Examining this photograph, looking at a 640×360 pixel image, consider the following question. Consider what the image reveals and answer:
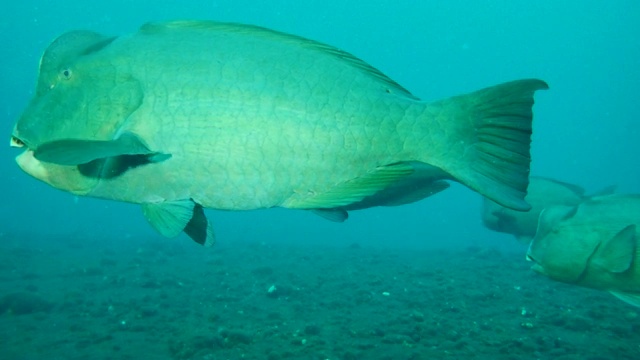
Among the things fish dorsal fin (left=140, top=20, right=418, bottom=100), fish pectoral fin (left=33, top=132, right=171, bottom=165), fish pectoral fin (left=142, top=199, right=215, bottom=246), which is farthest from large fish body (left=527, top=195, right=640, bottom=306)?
fish pectoral fin (left=33, top=132, right=171, bottom=165)

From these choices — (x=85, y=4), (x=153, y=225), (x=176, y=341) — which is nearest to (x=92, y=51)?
(x=153, y=225)

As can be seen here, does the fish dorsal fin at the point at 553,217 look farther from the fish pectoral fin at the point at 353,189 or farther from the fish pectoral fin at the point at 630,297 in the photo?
the fish pectoral fin at the point at 353,189

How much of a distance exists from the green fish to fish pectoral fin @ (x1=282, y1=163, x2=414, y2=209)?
4696mm

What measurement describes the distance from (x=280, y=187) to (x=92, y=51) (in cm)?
115

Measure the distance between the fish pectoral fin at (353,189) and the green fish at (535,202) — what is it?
4.70 m

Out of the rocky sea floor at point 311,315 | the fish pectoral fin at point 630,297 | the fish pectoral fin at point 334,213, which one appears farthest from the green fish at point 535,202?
the fish pectoral fin at point 334,213

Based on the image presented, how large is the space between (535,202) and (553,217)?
2815 millimetres

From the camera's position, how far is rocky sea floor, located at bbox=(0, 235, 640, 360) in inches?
204

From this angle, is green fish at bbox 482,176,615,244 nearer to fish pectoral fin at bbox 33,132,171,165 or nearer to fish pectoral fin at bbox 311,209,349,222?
fish pectoral fin at bbox 311,209,349,222

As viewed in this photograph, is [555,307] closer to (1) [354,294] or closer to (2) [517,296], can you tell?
(2) [517,296]

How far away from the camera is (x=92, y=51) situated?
2121mm

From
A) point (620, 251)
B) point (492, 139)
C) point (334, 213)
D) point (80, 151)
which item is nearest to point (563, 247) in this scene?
point (620, 251)

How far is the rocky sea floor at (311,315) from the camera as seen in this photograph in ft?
17.0

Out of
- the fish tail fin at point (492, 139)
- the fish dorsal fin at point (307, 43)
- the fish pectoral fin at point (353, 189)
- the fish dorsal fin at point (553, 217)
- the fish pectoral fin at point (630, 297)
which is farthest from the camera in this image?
the fish dorsal fin at point (553, 217)
